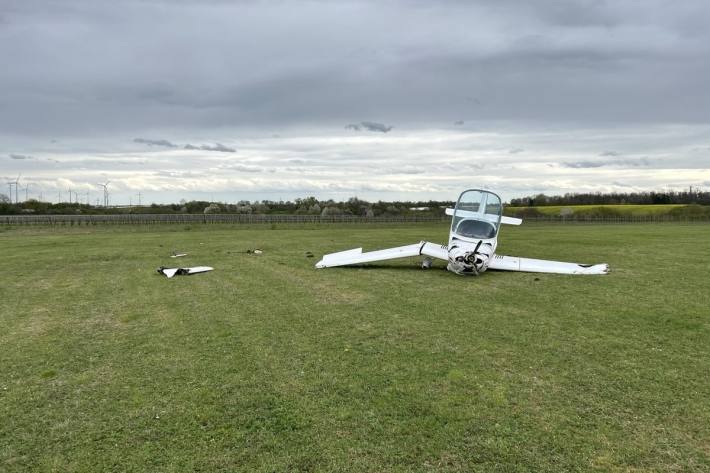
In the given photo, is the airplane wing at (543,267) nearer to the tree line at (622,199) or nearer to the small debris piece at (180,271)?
the small debris piece at (180,271)

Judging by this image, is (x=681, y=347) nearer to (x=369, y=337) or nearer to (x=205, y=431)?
(x=369, y=337)

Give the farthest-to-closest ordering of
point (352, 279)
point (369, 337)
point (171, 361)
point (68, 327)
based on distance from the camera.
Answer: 1. point (352, 279)
2. point (68, 327)
3. point (369, 337)
4. point (171, 361)

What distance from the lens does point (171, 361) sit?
590cm

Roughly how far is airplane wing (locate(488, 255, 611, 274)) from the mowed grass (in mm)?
2077

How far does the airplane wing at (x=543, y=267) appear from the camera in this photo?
12.7m

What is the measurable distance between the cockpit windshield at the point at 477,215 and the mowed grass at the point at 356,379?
11.7ft

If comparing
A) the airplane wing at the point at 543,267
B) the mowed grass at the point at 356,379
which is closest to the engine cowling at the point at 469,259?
the airplane wing at the point at 543,267

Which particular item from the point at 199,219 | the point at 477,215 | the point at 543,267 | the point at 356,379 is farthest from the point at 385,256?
the point at 199,219

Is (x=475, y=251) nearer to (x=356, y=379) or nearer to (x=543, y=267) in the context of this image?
(x=543, y=267)

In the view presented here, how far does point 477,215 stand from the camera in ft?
47.6

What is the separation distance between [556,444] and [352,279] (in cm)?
838

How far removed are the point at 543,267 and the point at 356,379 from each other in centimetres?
958

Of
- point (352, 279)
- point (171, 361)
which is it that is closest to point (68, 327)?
point (171, 361)

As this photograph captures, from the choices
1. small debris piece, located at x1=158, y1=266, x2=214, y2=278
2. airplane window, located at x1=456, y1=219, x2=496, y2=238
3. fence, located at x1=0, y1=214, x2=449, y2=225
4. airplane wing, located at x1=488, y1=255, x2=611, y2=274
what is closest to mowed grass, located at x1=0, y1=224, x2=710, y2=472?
small debris piece, located at x1=158, y1=266, x2=214, y2=278
